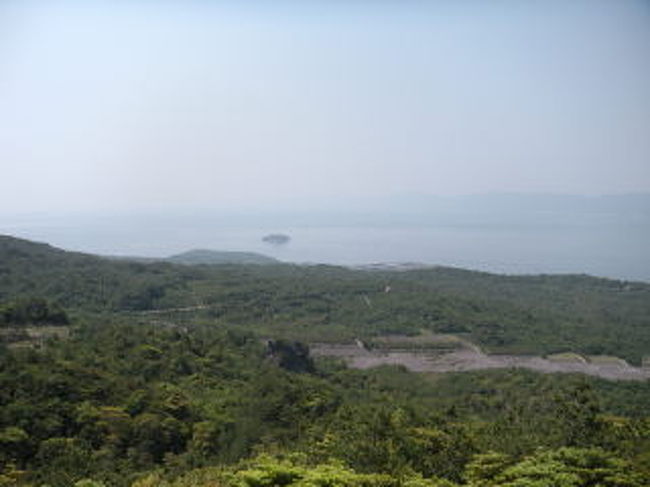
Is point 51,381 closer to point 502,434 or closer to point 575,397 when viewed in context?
point 502,434

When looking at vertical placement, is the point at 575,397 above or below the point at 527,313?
above

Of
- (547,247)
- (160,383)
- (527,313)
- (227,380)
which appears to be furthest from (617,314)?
(547,247)

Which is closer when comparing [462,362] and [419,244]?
[462,362]

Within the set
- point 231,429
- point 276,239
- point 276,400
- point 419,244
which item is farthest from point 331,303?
point 276,239

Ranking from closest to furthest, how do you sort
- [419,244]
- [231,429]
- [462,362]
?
[231,429] → [462,362] → [419,244]

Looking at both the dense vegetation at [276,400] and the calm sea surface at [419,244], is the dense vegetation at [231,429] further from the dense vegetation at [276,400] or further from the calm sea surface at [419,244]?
the calm sea surface at [419,244]

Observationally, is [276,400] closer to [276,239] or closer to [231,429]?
[231,429]
